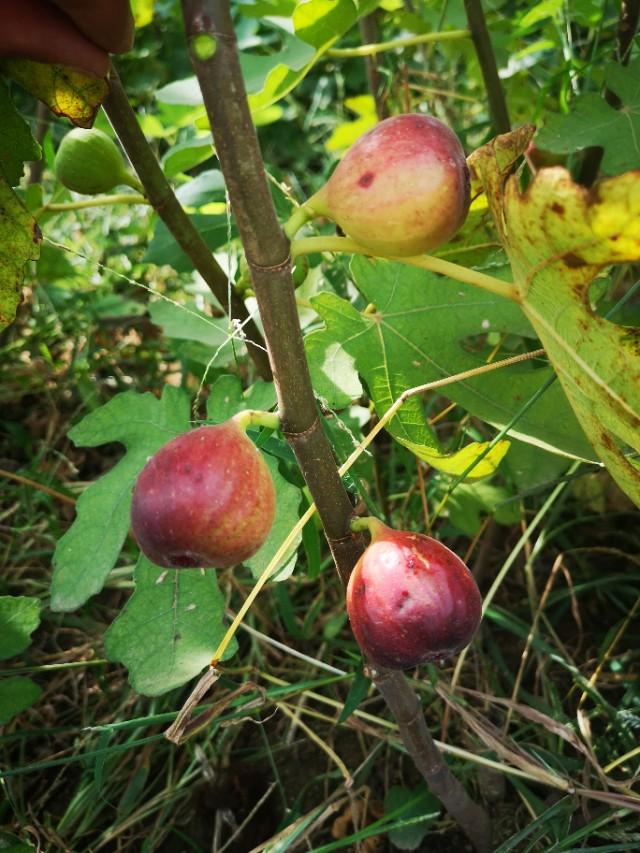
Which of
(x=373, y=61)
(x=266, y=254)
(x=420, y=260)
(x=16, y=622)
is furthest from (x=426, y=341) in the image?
(x=373, y=61)

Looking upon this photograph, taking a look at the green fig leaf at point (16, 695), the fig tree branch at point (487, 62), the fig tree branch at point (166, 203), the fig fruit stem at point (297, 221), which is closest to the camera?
the fig fruit stem at point (297, 221)

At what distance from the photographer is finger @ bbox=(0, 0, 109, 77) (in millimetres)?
759

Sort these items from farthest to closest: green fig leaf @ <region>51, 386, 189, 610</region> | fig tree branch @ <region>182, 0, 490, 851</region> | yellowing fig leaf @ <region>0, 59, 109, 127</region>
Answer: green fig leaf @ <region>51, 386, 189, 610</region>, yellowing fig leaf @ <region>0, 59, 109, 127</region>, fig tree branch @ <region>182, 0, 490, 851</region>

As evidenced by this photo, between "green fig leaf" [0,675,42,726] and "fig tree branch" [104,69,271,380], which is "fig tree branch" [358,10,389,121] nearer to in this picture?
"fig tree branch" [104,69,271,380]

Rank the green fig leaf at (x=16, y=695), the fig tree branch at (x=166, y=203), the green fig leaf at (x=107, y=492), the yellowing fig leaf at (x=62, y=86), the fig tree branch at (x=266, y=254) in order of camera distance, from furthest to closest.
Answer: the green fig leaf at (x=16, y=695), the green fig leaf at (x=107, y=492), the fig tree branch at (x=166, y=203), the yellowing fig leaf at (x=62, y=86), the fig tree branch at (x=266, y=254)

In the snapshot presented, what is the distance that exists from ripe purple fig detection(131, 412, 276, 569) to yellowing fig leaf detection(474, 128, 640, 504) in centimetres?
32

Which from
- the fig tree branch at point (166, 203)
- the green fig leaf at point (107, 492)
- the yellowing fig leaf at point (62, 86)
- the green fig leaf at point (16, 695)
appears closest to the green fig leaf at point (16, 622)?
the green fig leaf at point (16, 695)

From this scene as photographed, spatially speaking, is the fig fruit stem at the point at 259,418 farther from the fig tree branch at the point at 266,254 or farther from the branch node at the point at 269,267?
the branch node at the point at 269,267

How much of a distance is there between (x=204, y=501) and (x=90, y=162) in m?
0.74

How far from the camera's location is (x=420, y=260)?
76 cm

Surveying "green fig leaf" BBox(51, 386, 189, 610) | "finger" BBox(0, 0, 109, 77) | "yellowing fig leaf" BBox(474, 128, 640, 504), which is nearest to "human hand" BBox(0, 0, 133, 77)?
"finger" BBox(0, 0, 109, 77)

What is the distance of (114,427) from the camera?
135 cm

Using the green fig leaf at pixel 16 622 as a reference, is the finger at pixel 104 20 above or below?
above

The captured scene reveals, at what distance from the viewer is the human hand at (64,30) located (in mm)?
743
